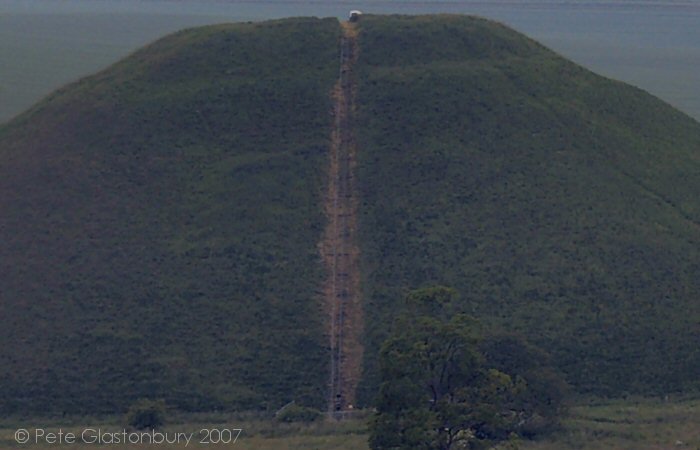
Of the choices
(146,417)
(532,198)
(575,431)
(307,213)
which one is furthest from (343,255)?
(575,431)

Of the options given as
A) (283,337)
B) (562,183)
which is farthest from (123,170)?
(562,183)

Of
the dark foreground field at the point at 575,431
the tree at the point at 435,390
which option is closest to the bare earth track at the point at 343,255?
the dark foreground field at the point at 575,431

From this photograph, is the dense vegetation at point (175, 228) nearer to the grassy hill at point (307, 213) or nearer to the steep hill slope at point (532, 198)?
the grassy hill at point (307, 213)

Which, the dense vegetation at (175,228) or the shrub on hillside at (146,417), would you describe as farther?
the dense vegetation at (175,228)

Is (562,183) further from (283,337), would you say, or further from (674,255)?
(283,337)

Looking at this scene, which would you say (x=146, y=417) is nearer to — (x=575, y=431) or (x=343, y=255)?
(x=343, y=255)

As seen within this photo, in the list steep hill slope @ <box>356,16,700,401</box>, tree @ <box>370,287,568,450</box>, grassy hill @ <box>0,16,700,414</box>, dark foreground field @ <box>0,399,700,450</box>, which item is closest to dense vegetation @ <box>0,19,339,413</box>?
grassy hill @ <box>0,16,700,414</box>

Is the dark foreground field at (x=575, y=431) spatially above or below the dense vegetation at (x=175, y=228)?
below
